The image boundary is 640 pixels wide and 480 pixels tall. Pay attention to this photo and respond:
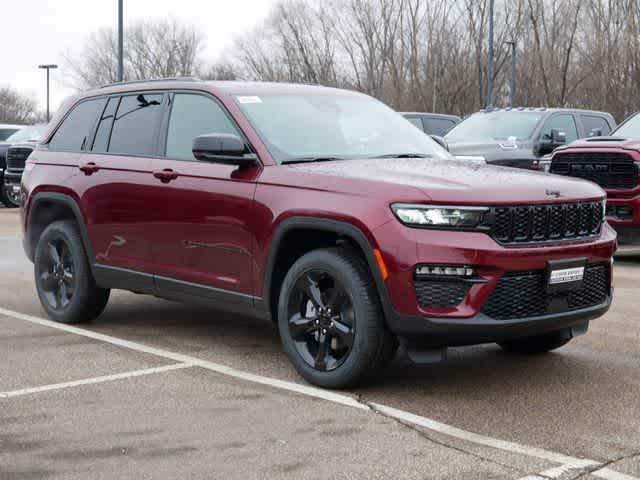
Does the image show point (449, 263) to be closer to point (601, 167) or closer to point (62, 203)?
point (62, 203)

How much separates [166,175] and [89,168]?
980 mm

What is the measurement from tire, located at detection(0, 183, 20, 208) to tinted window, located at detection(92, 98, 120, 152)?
47.3 ft

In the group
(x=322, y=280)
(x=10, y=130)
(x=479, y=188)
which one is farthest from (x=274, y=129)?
(x=10, y=130)

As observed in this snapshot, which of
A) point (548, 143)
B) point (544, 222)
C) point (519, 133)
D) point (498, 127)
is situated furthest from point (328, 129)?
point (498, 127)

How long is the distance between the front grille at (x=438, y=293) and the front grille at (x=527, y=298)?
0.48ft

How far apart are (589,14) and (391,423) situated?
39.4 meters

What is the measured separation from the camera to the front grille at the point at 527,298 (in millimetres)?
5259

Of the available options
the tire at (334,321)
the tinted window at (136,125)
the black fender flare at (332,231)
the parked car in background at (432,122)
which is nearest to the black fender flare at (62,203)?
the tinted window at (136,125)

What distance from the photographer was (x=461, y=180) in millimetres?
5492

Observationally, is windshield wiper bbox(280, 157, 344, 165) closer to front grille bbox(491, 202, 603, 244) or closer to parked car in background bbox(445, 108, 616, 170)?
front grille bbox(491, 202, 603, 244)

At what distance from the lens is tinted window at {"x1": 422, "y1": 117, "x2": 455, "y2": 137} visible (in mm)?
20156

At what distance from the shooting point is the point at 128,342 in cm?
707

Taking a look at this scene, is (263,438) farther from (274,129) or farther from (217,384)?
(274,129)

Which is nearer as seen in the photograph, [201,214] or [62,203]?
[201,214]
